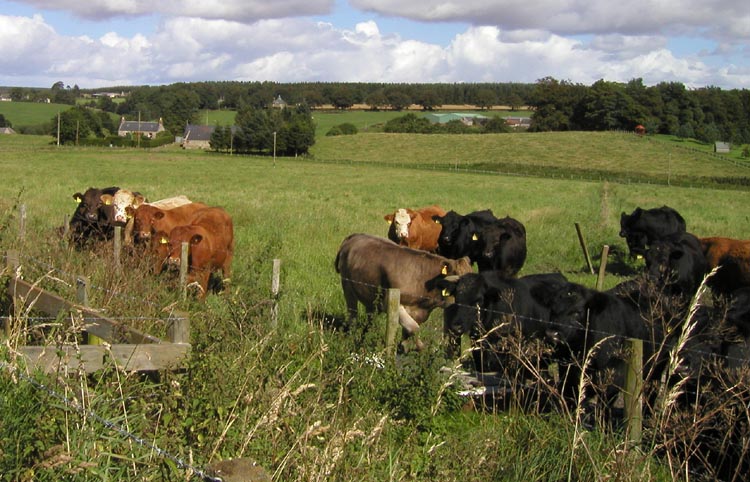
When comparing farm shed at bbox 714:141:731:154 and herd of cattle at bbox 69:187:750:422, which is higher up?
farm shed at bbox 714:141:731:154

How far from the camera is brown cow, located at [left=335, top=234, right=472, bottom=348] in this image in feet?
31.5

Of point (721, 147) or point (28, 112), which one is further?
point (28, 112)

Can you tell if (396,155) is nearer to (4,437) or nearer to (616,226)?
(616,226)

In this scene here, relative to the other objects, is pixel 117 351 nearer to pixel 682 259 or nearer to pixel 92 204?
pixel 682 259

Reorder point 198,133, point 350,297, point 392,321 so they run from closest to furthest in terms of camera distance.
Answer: point 392,321, point 350,297, point 198,133

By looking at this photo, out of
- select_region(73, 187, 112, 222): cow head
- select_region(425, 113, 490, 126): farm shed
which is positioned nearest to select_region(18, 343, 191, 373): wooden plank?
select_region(73, 187, 112, 222): cow head

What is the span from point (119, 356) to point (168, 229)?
9327 millimetres

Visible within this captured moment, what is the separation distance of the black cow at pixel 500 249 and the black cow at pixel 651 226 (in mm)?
3044

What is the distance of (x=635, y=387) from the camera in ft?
17.3

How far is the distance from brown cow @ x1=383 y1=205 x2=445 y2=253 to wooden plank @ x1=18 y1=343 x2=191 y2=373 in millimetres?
10901

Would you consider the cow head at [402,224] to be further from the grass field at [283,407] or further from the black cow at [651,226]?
the black cow at [651,226]

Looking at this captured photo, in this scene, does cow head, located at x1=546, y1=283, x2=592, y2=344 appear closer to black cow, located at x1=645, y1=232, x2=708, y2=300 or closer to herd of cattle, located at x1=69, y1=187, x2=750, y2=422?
herd of cattle, located at x1=69, y1=187, x2=750, y2=422

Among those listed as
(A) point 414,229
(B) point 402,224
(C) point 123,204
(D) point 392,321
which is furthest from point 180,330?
(C) point 123,204

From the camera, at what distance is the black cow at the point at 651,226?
15984 millimetres
